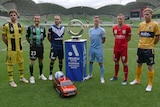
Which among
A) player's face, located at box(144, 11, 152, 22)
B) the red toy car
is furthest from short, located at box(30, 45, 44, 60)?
player's face, located at box(144, 11, 152, 22)

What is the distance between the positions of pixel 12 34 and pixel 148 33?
11.2ft

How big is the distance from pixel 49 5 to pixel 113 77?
91705mm

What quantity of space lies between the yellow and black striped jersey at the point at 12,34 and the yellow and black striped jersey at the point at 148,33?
10.3ft

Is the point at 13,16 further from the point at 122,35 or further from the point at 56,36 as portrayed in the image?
the point at 122,35

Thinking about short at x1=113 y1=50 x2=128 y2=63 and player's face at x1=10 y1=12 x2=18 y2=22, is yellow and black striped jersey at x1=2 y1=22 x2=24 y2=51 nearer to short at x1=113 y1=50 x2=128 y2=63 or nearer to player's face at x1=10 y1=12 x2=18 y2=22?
player's face at x1=10 y1=12 x2=18 y2=22

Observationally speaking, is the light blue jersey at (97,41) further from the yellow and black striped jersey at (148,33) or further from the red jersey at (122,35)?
the yellow and black striped jersey at (148,33)

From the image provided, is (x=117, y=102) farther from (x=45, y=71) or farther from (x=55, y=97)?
(x=45, y=71)

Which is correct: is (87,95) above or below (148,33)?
below

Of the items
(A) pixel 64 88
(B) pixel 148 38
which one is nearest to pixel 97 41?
(B) pixel 148 38

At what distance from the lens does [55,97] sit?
227 inches

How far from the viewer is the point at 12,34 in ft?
21.2

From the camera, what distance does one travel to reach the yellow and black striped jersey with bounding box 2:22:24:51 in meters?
6.42

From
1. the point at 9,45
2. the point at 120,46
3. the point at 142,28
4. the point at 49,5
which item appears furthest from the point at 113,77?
the point at 49,5

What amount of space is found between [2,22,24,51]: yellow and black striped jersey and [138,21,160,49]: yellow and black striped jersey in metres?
3.14
